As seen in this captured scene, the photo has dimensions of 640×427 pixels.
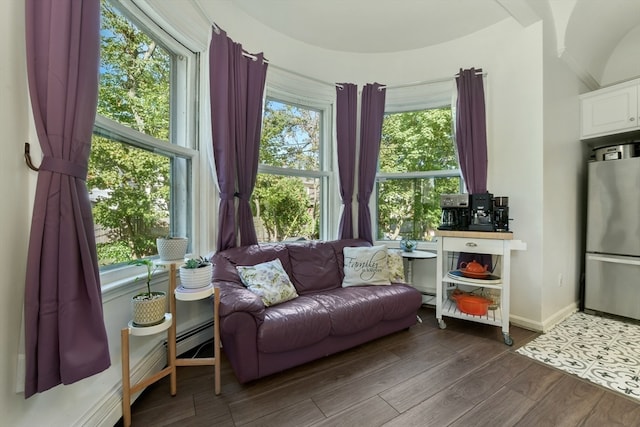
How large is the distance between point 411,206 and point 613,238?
1916mm

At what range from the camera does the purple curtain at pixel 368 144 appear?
10.1 feet

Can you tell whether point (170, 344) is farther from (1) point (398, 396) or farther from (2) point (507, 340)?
(2) point (507, 340)

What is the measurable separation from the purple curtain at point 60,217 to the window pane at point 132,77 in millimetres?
556

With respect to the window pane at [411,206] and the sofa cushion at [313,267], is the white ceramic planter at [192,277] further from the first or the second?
the window pane at [411,206]

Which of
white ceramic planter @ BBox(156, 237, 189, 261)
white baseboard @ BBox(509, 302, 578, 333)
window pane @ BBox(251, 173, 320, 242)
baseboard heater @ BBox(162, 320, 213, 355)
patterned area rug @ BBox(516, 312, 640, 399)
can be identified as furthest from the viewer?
window pane @ BBox(251, 173, 320, 242)

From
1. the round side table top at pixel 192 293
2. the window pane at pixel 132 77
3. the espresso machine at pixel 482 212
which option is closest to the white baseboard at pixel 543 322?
the espresso machine at pixel 482 212

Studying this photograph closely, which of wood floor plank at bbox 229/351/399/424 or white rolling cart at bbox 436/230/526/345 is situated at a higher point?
white rolling cart at bbox 436/230/526/345

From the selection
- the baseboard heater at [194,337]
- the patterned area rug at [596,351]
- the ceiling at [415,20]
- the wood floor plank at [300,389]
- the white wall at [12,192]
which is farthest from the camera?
the ceiling at [415,20]

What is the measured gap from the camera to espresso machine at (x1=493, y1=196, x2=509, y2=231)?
2293 millimetres

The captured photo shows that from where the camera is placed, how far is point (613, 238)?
2609 millimetres

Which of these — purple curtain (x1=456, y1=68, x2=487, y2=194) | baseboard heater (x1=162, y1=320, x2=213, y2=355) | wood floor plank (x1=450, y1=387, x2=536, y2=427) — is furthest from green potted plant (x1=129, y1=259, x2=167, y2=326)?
purple curtain (x1=456, y1=68, x2=487, y2=194)

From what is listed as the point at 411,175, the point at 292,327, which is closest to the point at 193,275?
the point at 292,327

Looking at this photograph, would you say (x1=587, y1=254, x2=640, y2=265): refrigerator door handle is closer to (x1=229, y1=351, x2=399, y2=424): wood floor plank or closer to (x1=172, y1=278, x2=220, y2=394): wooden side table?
(x1=229, y1=351, x2=399, y2=424): wood floor plank

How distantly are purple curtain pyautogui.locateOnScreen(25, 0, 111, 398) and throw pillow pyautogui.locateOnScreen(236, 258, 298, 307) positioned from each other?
100 cm
